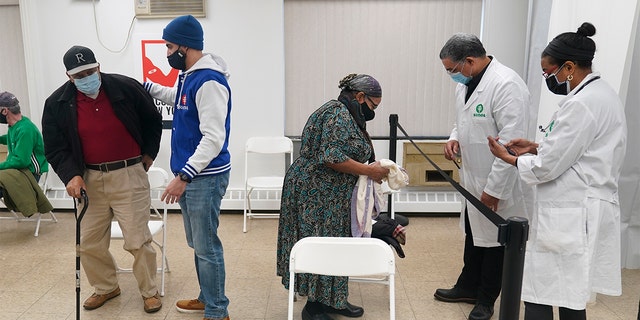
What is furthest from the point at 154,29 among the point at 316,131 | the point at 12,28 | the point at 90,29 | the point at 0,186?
the point at 316,131

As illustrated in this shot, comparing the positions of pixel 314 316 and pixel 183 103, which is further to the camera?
pixel 314 316

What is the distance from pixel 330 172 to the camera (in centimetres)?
228

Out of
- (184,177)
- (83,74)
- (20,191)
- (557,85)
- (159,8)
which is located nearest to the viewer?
(557,85)

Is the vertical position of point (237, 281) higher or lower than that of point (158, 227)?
lower

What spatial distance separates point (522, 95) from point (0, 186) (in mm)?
3741

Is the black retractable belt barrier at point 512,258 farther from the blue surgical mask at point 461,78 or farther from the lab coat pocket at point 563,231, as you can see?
the blue surgical mask at point 461,78

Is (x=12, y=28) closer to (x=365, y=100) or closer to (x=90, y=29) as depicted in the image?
(x=90, y=29)

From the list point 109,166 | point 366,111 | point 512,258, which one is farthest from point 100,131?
point 512,258

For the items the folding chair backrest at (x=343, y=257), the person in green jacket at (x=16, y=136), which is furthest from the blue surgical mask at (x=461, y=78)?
the person in green jacket at (x=16, y=136)

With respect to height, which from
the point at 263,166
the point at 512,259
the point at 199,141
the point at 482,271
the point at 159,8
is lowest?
the point at 482,271

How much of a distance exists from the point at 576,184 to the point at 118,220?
223 cm

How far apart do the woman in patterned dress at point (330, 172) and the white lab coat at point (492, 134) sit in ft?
1.72

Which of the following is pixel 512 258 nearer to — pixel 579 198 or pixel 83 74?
pixel 579 198

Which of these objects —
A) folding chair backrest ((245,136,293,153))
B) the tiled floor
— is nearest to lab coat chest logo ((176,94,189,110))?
the tiled floor
